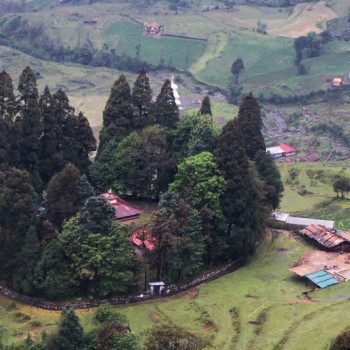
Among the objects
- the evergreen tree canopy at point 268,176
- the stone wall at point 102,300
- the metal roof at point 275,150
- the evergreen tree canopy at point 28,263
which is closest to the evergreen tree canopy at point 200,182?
the stone wall at point 102,300

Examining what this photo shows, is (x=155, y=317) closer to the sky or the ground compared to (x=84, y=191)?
closer to the ground

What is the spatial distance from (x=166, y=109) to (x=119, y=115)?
11.2ft

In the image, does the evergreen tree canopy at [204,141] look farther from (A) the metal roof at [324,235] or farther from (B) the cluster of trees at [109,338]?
(B) the cluster of trees at [109,338]

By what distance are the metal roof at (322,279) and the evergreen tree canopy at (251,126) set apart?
39.4 feet

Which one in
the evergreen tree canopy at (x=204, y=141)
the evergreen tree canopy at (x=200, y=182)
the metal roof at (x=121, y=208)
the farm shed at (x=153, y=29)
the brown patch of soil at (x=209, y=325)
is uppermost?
the farm shed at (x=153, y=29)

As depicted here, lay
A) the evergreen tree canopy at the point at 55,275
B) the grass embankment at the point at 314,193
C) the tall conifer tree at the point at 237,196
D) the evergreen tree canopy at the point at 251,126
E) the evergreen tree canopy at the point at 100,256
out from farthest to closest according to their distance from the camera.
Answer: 1. the grass embankment at the point at 314,193
2. the evergreen tree canopy at the point at 251,126
3. the tall conifer tree at the point at 237,196
4. the evergreen tree canopy at the point at 100,256
5. the evergreen tree canopy at the point at 55,275

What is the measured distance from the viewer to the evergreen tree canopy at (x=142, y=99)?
172ft

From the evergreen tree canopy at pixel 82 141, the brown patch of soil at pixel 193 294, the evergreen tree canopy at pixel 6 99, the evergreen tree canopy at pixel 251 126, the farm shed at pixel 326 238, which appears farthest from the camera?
the evergreen tree canopy at pixel 82 141

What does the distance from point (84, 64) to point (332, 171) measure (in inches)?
2411

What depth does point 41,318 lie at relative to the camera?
3816cm

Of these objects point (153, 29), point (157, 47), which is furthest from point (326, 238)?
point (153, 29)

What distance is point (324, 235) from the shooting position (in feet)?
151

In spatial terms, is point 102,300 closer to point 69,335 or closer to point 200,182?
point 69,335

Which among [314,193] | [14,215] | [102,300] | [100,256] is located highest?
[14,215]
